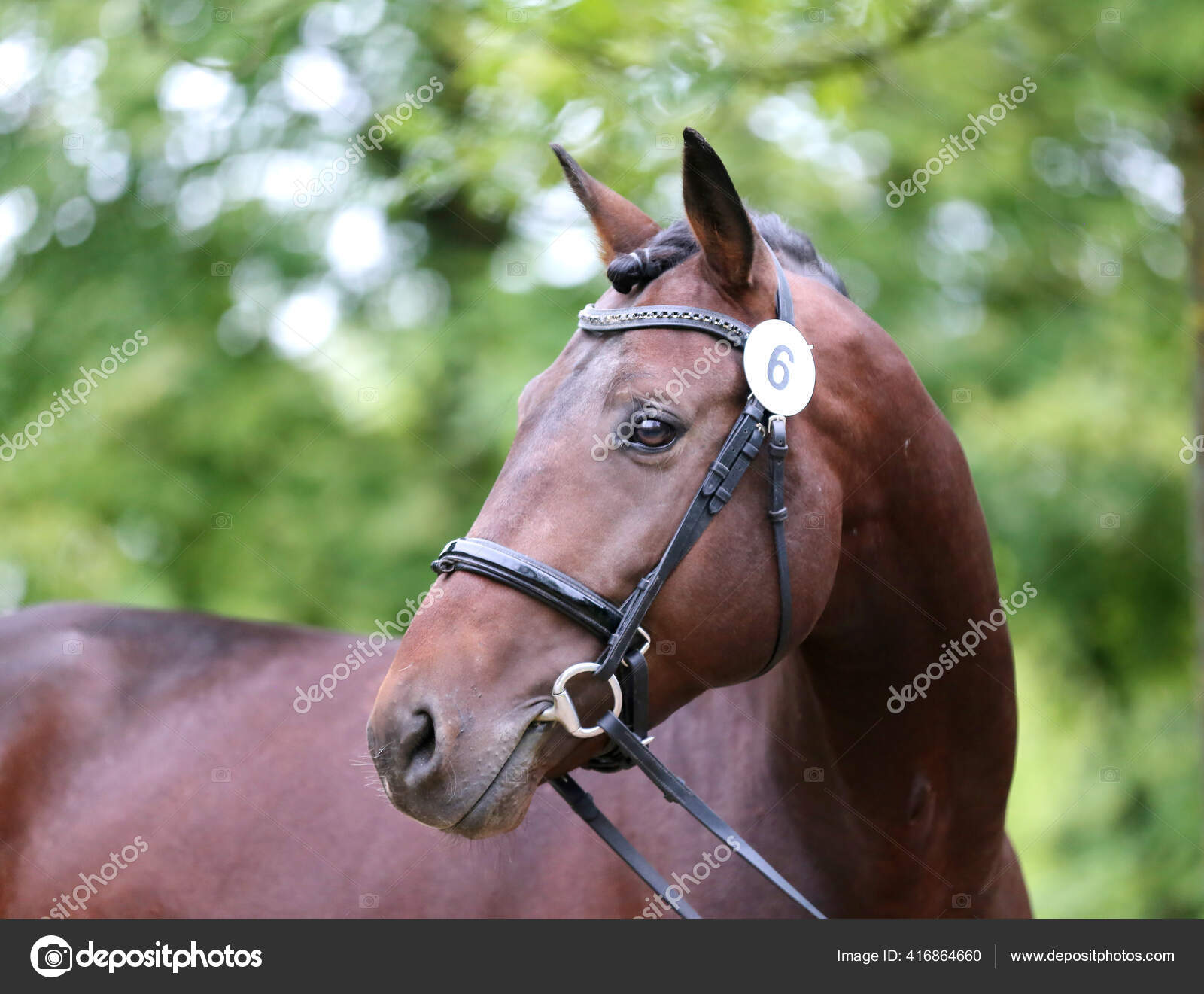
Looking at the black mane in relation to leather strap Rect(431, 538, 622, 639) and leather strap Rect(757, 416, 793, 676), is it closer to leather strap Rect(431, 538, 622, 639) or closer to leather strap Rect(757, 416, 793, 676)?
leather strap Rect(757, 416, 793, 676)

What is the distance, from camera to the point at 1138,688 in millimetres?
6594

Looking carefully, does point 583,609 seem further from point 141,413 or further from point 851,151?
point 141,413

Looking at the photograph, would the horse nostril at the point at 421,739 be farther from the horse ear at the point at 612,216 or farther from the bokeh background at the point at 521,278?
the bokeh background at the point at 521,278

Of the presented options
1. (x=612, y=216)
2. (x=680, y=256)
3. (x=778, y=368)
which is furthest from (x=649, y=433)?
(x=612, y=216)

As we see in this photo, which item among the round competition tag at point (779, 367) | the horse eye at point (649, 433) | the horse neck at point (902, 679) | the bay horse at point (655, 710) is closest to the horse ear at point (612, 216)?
the bay horse at point (655, 710)

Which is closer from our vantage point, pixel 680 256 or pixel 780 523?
pixel 780 523

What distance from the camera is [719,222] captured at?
2.39 metres

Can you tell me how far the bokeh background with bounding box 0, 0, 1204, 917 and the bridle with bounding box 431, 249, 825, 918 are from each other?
2.37m

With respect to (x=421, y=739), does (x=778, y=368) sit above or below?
above

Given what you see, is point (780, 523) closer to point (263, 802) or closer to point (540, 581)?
point (540, 581)

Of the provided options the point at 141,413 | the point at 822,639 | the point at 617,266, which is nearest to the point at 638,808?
the point at 822,639

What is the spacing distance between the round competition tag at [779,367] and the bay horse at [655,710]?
56 mm

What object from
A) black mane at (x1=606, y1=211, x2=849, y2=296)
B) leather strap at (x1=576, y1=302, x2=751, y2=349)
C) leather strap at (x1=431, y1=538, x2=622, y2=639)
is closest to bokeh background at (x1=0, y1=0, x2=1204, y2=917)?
black mane at (x1=606, y1=211, x2=849, y2=296)

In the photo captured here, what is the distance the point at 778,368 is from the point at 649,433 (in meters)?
0.33
